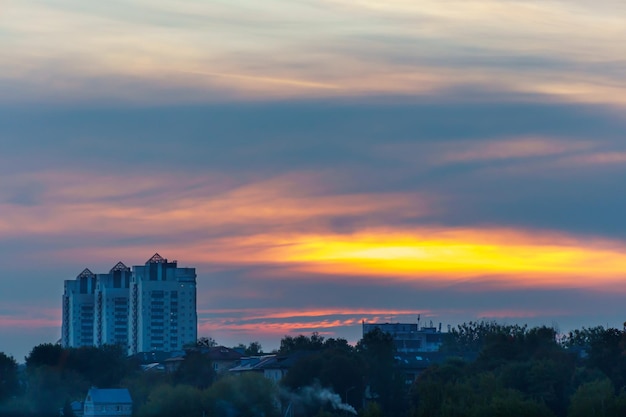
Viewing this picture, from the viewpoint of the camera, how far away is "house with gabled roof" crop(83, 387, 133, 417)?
107125 millimetres

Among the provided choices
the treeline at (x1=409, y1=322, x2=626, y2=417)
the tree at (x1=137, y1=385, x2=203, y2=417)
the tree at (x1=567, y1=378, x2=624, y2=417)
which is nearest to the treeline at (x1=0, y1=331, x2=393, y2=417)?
the tree at (x1=137, y1=385, x2=203, y2=417)

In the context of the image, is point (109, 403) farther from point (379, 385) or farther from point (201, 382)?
point (379, 385)

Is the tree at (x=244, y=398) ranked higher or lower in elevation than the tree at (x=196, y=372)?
lower

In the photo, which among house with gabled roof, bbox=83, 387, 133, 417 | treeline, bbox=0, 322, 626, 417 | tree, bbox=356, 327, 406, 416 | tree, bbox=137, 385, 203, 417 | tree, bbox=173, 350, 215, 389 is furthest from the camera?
tree, bbox=173, 350, 215, 389

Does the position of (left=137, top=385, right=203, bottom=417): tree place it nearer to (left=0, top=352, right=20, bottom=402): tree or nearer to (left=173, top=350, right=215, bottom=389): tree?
(left=173, top=350, right=215, bottom=389): tree

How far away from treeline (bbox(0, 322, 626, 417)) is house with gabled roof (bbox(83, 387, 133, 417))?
48.3 inches

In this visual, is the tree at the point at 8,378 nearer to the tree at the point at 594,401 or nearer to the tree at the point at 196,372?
the tree at the point at 196,372

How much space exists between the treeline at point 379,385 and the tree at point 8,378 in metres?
0.14

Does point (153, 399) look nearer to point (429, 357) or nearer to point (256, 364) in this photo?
point (256, 364)

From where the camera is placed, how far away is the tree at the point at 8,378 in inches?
4638

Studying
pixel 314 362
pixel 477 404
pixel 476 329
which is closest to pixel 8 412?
pixel 314 362

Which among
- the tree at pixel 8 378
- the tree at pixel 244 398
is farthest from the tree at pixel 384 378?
the tree at pixel 8 378

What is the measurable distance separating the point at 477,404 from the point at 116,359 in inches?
2252

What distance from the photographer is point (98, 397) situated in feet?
356
